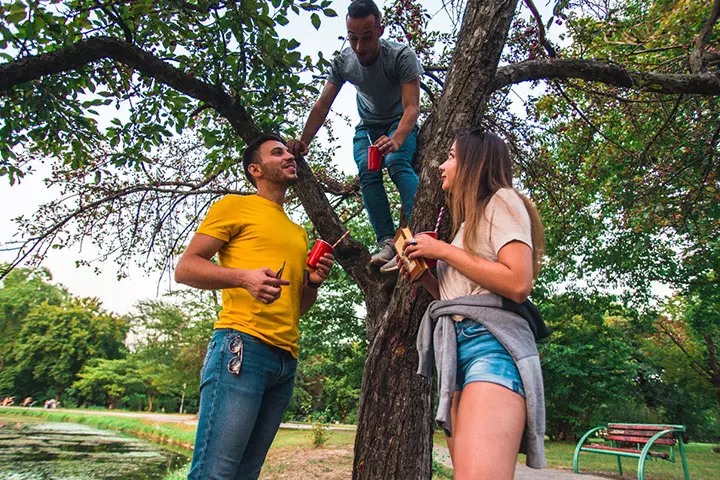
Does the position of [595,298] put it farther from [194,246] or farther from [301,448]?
[194,246]

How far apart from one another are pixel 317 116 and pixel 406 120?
0.77 meters

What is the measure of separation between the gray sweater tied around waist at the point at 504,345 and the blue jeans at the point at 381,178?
136cm

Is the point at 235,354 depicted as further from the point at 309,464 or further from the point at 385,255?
the point at 309,464

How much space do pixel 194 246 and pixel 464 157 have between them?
1185 millimetres

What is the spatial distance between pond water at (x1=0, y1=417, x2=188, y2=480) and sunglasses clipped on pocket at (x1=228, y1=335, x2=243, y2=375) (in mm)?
9575

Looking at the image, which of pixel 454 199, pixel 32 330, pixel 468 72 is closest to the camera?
pixel 454 199

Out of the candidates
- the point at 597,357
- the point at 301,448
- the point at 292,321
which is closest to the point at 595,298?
the point at 597,357

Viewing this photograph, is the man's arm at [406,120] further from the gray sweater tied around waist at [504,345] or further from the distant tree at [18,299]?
the distant tree at [18,299]

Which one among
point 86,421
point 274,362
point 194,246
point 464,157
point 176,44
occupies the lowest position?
point 86,421

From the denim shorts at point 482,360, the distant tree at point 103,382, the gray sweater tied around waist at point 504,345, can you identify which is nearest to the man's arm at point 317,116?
the gray sweater tied around waist at point 504,345

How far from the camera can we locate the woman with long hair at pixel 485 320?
1.42 m

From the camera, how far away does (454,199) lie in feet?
6.13

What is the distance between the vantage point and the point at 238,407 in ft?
5.73

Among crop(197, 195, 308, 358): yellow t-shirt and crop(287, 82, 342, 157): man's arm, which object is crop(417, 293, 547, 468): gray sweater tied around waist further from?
crop(287, 82, 342, 157): man's arm
